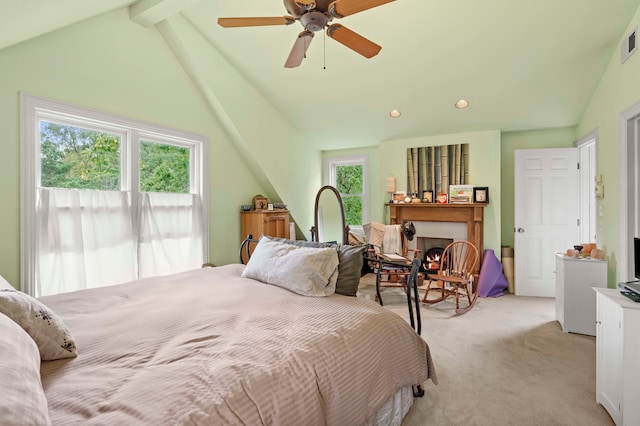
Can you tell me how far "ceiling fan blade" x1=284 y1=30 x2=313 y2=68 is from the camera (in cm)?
232

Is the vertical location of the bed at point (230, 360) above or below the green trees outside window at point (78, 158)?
below

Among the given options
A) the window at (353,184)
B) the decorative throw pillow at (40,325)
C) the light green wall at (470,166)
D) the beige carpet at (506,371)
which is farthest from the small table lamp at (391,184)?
the decorative throw pillow at (40,325)

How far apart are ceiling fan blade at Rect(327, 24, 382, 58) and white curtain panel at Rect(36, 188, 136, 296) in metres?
2.60

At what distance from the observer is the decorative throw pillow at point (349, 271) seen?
2166 mm

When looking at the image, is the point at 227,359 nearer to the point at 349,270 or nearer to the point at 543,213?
the point at 349,270

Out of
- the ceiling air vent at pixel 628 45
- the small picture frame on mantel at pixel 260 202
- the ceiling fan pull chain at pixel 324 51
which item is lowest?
the small picture frame on mantel at pixel 260 202

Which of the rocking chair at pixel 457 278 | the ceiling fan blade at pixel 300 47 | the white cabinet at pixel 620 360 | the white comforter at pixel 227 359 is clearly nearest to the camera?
the white comforter at pixel 227 359

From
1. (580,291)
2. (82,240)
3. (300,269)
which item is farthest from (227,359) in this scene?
(580,291)

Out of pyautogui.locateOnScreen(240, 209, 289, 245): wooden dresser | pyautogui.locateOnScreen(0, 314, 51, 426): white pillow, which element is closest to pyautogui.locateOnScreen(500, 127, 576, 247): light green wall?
pyautogui.locateOnScreen(240, 209, 289, 245): wooden dresser

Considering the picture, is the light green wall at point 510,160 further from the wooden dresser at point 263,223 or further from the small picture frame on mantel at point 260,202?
the small picture frame on mantel at point 260,202

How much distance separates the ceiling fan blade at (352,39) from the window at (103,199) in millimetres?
2326

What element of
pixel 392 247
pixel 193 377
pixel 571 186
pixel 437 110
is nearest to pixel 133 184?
pixel 193 377

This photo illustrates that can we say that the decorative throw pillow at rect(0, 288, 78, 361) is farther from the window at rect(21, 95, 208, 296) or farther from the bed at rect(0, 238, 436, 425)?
the window at rect(21, 95, 208, 296)

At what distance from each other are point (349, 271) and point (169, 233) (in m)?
2.55
